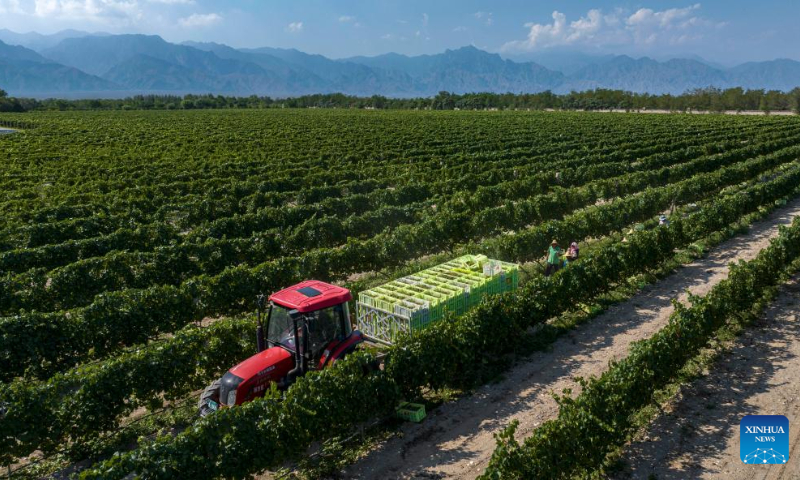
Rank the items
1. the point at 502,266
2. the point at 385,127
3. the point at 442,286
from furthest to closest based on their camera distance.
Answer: the point at 385,127, the point at 502,266, the point at 442,286

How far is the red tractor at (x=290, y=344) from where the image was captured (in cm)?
912

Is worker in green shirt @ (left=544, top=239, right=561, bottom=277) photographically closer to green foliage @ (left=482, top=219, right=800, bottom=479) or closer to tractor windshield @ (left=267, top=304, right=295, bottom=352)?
green foliage @ (left=482, top=219, right=800, bottom=479)

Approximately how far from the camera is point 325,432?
920 cm

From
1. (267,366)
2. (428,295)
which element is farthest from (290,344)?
(428,295)

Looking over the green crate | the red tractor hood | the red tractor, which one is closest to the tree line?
the green crate

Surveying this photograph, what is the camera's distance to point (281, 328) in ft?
32.0

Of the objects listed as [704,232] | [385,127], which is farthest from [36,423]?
[385,127]

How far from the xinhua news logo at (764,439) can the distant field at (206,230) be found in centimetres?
858

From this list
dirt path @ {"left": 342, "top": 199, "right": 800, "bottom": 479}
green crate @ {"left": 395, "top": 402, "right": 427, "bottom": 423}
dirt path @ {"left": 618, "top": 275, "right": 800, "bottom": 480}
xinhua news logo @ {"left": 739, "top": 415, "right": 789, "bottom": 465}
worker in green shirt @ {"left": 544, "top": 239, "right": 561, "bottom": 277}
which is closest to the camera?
dirt path @ {"left": 618, "top": 275, "right": 800, "bottom": 480}

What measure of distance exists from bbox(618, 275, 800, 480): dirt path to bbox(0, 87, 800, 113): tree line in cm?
12079

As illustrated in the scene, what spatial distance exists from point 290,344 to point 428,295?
4.08m

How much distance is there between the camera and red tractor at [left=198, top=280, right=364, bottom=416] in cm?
912

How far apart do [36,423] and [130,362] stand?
1675mm

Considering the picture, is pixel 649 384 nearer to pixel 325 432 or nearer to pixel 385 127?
pixel 325 432
